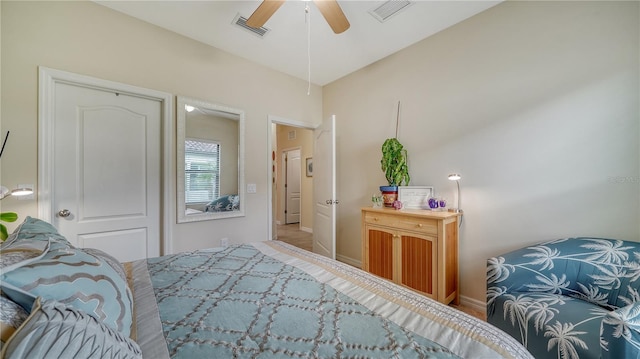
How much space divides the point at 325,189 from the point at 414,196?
45.2 inches

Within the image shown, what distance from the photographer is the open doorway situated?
18.9ft

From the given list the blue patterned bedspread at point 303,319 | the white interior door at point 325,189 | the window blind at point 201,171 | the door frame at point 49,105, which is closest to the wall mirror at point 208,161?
the window blind at point 201,171

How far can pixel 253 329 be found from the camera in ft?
2.70

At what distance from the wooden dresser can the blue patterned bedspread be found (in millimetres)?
1158

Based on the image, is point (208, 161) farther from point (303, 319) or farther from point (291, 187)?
point (291, 187)

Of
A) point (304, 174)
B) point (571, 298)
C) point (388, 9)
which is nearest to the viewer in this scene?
point (571, 298)

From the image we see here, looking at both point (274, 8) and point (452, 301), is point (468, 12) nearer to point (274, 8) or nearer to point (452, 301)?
point (274, 8)

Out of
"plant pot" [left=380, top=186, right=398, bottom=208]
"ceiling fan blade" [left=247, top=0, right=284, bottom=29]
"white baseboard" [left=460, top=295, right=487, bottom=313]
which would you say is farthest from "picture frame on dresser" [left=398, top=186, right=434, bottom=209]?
"ceiling fan blade" [left=247, top=0, right=284, bottom=29]

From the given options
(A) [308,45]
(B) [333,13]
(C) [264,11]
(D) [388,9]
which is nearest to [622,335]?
(B) [333,13]

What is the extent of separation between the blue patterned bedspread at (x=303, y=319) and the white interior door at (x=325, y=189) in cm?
169

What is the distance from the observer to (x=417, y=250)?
227 centimetres

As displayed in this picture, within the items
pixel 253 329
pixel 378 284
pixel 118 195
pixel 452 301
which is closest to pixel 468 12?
pixel 378 284

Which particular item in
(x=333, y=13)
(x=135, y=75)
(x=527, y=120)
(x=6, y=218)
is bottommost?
(x=6, y=218)

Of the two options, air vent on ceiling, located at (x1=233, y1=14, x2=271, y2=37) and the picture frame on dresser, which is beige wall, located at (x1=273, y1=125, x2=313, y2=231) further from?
the picture frame on dresser
